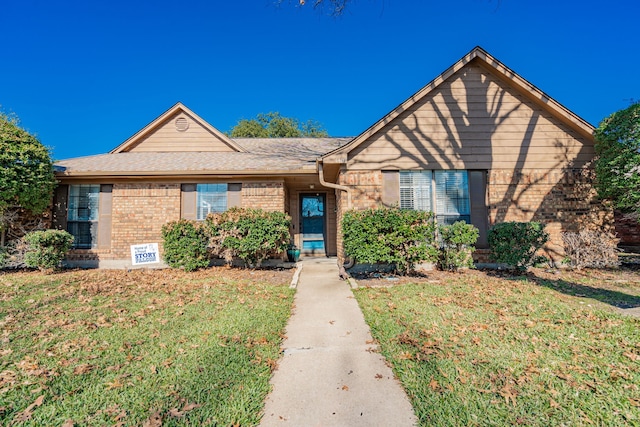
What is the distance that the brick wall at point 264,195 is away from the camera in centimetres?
941

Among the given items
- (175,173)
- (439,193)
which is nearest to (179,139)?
(175,173)

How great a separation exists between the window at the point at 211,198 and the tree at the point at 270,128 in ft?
75.1

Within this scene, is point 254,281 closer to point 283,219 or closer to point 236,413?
point 283,219

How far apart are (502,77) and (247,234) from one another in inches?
335

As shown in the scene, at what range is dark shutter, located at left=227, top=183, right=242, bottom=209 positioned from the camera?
9.46 m

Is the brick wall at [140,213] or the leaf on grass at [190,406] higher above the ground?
the brick wall at [140,213]

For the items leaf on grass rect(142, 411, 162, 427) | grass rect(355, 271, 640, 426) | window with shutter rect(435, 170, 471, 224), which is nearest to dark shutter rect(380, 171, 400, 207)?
window with shutter rect(435, 170, 471, 224)

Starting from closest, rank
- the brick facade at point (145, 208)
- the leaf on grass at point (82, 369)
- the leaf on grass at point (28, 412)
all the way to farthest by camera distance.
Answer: the leaf on grass at point (28, 412)
the leaf on grass at point (82, 369)
the brick facade at point (145, 208)

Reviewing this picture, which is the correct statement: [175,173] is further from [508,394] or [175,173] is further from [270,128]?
[270,128]

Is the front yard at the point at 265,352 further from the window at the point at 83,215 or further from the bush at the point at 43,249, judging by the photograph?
the window at the point at 83,215

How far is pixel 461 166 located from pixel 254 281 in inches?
255

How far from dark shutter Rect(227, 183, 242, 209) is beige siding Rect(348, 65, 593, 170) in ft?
11.9

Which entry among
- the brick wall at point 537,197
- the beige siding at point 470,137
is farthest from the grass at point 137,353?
the beige siding at point 470,137

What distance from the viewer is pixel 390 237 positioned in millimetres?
6926
